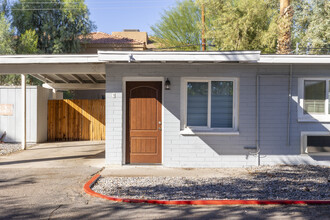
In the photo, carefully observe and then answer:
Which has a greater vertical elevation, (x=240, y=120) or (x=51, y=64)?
(x=51, y=64)

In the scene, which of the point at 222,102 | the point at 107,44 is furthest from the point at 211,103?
the point at 107,44

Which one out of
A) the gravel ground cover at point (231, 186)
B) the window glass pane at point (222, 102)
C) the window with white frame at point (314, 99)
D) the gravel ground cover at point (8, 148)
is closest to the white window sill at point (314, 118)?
the window with white frame at point (314, 99)

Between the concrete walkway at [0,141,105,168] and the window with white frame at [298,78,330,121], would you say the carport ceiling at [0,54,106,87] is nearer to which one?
the concrete walkway at [0,141,105,168]

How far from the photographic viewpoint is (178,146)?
8.83 metres

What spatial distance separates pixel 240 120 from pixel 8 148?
8.64m

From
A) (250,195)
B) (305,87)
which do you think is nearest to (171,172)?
(250,195)

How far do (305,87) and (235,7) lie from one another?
13344mm

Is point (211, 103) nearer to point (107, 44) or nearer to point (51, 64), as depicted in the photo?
point (51, 64)

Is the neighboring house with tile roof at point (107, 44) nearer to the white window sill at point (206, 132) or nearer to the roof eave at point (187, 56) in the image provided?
the roof eave at point (187, 56)

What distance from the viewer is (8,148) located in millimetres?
12086

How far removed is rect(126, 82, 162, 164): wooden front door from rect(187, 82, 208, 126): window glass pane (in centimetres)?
81

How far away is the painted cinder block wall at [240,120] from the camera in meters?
8.80

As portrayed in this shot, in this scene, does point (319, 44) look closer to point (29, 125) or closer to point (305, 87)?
point (305, 87)

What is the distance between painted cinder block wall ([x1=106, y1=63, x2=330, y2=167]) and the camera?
28.9 feet
